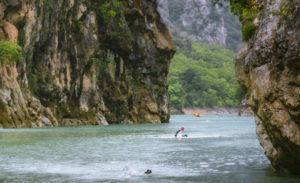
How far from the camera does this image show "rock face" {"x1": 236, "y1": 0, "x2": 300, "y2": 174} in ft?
45.8

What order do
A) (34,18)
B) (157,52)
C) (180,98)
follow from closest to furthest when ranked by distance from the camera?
1. (34,18)
2. (157,52)
3. (180,98)

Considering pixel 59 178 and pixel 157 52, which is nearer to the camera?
pixel 59 178

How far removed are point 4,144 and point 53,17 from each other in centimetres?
3835

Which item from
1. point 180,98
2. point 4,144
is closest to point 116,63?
point 4,144

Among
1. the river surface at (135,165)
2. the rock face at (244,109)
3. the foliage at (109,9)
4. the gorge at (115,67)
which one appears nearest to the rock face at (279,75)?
the gorge at (115,67)

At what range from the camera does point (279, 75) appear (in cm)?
1444

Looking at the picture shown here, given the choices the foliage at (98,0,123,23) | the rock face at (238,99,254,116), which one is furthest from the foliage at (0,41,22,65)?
the rock face at (238,99,254,116)

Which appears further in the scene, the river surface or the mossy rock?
the mossy rock

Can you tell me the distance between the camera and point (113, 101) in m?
80.3

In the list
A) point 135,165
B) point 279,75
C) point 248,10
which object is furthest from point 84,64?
point 279,75

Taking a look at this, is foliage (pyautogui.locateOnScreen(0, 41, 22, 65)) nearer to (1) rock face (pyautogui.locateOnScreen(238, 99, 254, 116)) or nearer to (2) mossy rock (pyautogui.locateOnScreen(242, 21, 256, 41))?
(2) mossy rock (pyautogui.locateOnScreen(242, 21, 256, 41))

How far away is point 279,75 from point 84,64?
197 feet

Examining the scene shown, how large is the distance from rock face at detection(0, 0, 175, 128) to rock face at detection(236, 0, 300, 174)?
3949 cm

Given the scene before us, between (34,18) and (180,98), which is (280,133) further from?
(180,98)
